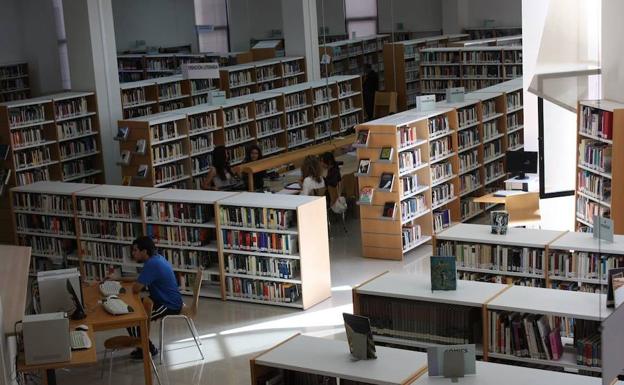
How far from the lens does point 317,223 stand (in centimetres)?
1050

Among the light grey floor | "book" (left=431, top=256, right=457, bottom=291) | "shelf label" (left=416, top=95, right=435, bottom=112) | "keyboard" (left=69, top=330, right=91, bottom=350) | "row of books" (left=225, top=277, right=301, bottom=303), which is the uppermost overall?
"shelf label" (left=416, top=95, right=435, bottom=112)

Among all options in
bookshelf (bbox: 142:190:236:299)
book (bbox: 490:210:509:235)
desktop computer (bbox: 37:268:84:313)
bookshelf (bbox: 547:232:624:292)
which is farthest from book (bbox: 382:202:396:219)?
desktop computer (bbox: 37:268:84:313)

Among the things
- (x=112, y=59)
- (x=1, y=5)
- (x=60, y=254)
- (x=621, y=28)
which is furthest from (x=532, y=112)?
(x=1, y=5)

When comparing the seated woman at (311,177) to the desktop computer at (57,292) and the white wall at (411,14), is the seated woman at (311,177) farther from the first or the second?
the white wall at (411,14)

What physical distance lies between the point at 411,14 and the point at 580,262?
19.1 m

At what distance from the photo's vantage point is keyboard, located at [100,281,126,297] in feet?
29.0

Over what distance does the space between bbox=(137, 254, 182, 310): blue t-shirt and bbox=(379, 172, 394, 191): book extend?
3.61 metres

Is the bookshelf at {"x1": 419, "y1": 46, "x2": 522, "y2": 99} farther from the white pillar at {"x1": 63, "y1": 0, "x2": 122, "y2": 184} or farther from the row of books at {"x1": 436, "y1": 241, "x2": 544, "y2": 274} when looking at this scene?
the row of books at {"x1": 436, "y1": 241, "x2": 544, "y2": 274}

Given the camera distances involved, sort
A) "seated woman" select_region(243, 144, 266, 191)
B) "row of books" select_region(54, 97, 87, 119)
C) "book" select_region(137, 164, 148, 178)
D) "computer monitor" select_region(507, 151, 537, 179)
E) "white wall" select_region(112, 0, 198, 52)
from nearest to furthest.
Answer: "computer monitor" select_region(507, 151, 537, 179) < "seated woman" select_region(243, 144, 266, 191) < "book" select_region(137, 164, 148, 178) < "row of books" select_region(54, 97, 87, 119) < "white wall" select_region(112, 0, 198, 52)

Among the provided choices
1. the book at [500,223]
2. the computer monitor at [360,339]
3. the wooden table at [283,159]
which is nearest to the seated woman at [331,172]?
the wooden table at [283,159]

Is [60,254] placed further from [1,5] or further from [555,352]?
[1,5]

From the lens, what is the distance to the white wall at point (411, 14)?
26.2 metres

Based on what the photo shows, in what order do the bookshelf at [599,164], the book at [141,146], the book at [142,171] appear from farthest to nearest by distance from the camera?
the book at [142,171] → the book at [141,146] → the bookshelf at [599,164]

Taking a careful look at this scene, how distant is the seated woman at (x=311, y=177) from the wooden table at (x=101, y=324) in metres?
4.06
